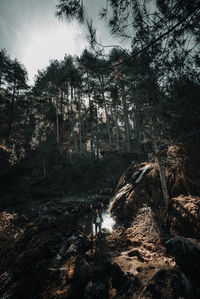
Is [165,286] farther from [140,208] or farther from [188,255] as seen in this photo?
[140,208]

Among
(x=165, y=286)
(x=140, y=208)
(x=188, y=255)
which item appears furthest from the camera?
(x=140, y=208)

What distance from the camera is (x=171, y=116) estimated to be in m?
4.52

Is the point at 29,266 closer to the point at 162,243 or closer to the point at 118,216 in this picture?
the point at 162,243

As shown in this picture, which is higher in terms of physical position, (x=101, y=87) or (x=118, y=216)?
(x=101, y=87)

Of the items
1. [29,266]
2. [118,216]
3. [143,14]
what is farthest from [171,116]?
[29,266]

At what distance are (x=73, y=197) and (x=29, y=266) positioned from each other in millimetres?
10153

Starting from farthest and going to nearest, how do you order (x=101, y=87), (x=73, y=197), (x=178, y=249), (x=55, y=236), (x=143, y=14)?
(x=73, y=197) < (x=55, y=236) < (x=101, y=87) < (x=143, y=14) < (x=178, y=249)

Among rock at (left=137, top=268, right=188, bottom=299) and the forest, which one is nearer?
rock at (left=137, top=268, right=188, bottom=299)

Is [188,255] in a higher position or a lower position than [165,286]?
higher

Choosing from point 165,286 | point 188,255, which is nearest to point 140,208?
point 188,255

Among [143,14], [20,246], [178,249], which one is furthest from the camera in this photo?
[20,246]

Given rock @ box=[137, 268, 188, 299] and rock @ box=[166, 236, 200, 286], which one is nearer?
rock @ box=[137, 268, 188, 299]

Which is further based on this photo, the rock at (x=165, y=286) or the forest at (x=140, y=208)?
the forest at (x=140, y=208)

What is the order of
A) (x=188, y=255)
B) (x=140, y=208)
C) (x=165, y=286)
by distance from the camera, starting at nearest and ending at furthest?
(x=165, y=286), (x=188, y=255), (x=140, y=208)
